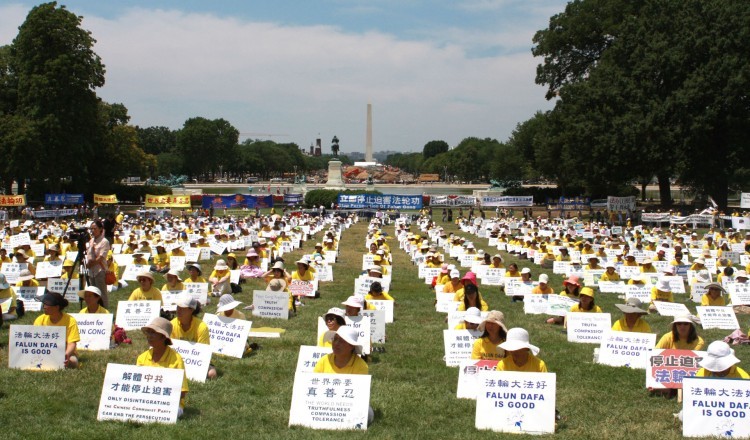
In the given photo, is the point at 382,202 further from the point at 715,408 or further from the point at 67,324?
the point at 715,408

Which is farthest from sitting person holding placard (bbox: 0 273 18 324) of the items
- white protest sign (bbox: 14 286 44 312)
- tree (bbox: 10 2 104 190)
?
tree (bbox: 10 2 104 190)

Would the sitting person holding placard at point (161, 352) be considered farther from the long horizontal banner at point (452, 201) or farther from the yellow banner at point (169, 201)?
the long horizontal banner at point (452, 201)

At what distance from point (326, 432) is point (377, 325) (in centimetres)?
516

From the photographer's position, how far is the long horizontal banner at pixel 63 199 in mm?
61156

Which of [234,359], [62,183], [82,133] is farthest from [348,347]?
[62,183]

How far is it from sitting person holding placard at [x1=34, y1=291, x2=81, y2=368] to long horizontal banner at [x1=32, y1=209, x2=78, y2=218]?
47.0m

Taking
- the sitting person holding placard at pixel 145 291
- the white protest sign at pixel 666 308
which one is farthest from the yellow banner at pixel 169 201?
the white protest sign at pixel 666 308

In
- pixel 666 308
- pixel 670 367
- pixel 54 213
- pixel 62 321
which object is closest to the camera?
pixel 670 367

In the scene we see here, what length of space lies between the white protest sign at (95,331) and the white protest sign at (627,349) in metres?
7.38

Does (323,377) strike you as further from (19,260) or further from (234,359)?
(19,260)

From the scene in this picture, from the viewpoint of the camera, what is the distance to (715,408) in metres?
7.66

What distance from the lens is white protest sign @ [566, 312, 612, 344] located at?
1338 centimetres

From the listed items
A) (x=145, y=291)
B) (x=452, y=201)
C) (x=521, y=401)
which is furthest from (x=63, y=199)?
(x=521, y=401)

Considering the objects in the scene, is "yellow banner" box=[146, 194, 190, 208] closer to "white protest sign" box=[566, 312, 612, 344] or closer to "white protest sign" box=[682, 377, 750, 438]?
"white protest sign" box=[566, 312, 612, 344]
